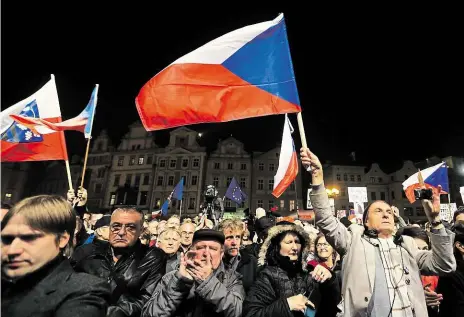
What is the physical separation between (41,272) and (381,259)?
3.42 metres

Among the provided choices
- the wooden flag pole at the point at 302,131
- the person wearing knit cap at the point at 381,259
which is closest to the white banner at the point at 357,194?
the person wearing knit cap at the point at 381,259

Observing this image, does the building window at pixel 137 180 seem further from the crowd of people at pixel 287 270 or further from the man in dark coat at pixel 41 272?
the man in dark coat at pixel 41 272

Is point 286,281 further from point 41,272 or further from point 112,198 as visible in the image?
point 112,198

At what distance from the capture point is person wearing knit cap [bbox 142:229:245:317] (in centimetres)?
304

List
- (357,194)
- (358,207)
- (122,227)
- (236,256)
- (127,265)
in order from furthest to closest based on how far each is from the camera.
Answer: (357,194) < (358,207) < (236,256) < (122,227) < (127,265)

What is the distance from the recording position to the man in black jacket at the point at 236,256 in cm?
505

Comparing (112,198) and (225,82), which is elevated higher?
(112,198)

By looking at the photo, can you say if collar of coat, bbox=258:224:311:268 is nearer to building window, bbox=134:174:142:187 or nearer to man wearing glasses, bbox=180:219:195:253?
man wearing glasses, bbox=180:219:195:253

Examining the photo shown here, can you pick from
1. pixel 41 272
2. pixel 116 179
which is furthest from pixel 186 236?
pixel 116 179

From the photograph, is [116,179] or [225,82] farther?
[116,179]

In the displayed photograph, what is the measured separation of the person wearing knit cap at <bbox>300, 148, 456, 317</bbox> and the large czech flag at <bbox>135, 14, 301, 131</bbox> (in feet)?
5.29

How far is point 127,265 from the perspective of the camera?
3924 millimetres

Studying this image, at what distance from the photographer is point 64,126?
24.3 feet

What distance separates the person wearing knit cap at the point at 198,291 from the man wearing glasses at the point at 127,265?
1.03ft
